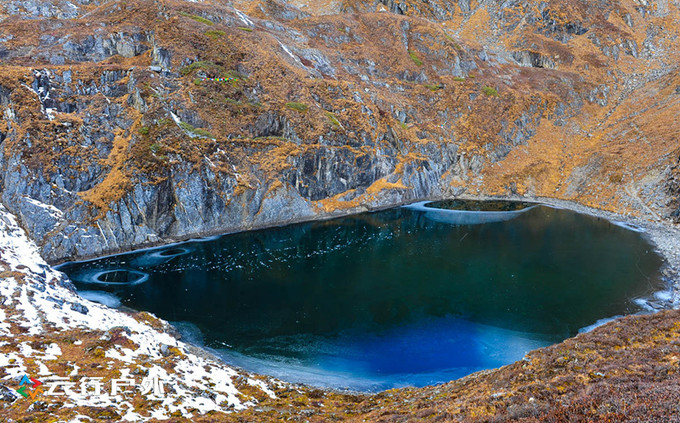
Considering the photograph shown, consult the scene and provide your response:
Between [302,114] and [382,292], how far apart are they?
156 ft

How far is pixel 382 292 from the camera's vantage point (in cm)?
4162

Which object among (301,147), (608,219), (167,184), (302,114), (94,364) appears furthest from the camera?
(302,114)

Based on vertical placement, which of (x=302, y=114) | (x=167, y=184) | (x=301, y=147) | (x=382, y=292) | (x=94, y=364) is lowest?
(x=382, y=292)

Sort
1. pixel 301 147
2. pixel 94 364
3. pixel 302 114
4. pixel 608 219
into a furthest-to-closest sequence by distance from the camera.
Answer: pixel 302 114
pixel 301 147
pixel 608 219
pixel 94 364

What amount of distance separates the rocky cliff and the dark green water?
10625 millimetres

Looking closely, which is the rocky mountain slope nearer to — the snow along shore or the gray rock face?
the snow along shore

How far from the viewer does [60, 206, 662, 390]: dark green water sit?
100 ft

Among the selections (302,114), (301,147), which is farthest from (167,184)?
(302,114)

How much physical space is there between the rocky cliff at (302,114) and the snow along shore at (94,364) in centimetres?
2715

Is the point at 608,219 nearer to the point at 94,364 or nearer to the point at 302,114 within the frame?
the point at 302,114

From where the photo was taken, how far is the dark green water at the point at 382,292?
3056cm

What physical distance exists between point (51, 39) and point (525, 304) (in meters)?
92.8

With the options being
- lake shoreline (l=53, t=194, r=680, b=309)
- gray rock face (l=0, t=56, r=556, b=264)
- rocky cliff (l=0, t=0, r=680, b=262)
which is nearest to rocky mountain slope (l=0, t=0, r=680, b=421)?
gray rock face (l=0, t=56, r=556, b=264)

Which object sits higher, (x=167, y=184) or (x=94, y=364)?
(x=167, y=184)
